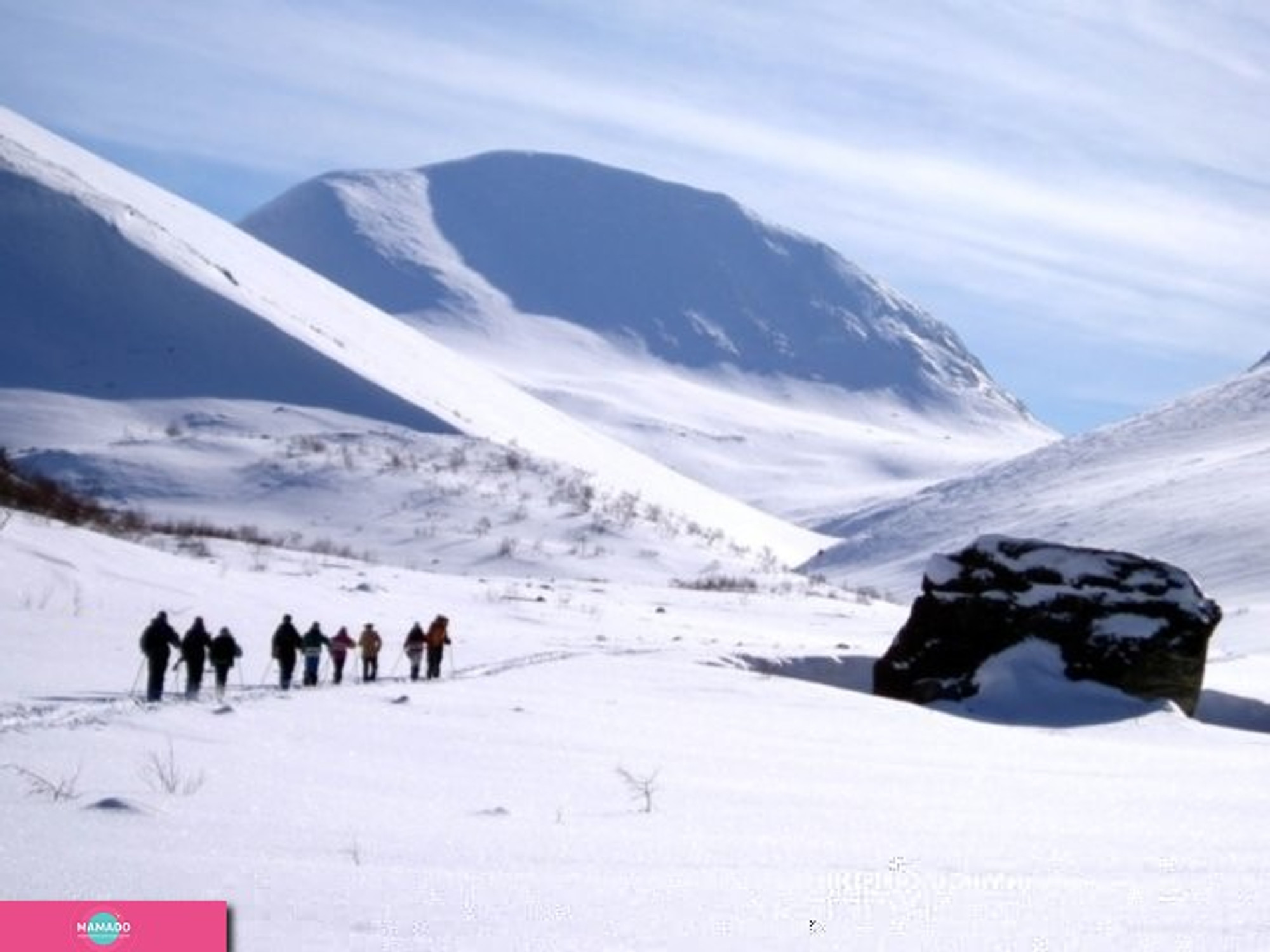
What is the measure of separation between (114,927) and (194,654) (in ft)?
37.7

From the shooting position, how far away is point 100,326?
185 feet

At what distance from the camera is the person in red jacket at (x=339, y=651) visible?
19859 millimetres

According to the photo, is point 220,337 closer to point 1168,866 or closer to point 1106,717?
point 1106,717

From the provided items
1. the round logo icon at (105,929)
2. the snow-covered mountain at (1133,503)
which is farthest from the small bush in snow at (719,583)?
the round logo icon at (105,929)

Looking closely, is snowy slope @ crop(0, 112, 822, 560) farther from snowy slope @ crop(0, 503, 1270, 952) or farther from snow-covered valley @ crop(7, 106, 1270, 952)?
snowy slope @ crop(0, 503, 1270, 952)

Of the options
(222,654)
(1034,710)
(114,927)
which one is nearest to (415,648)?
(222,654)

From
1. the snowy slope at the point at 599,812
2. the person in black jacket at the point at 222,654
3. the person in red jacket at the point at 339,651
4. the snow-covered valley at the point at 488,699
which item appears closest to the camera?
the snowy slope at the point at 599,812

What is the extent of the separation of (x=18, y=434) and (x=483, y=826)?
141 ft

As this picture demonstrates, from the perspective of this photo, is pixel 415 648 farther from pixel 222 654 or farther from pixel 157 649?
pixel 157 649

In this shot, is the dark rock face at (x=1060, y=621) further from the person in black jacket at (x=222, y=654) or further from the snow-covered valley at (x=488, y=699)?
the person in black jacket at (x=222, y=654)

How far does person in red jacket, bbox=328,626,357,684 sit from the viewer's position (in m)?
19.9

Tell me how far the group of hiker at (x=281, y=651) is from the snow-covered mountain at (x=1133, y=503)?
3774 cm

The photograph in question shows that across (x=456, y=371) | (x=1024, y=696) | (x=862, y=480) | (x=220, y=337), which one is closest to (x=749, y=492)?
(x=862, y=480)

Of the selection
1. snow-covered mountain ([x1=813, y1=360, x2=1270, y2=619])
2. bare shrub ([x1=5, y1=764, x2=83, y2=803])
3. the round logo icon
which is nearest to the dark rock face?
bare shrub ([x1=5, y1=764, x2=83, y2=803])
